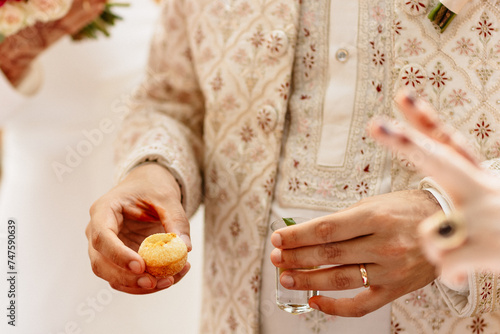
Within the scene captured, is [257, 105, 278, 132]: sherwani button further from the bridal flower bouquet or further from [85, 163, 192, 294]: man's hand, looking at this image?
the bridal flower bouquet

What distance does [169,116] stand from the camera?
98cm

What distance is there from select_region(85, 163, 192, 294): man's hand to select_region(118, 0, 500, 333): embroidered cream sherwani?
6 cm

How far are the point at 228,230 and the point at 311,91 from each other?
29cm

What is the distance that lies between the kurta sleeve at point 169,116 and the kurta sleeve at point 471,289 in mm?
423

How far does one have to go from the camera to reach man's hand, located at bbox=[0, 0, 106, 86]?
129 centimetres

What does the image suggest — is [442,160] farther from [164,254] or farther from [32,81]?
[32,81]

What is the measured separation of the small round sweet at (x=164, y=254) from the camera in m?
0.63

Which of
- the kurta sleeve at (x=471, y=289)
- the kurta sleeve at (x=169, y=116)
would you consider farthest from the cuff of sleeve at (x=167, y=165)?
the kurta sleeve at (x=471, y=289)

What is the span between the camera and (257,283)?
0.80 meters

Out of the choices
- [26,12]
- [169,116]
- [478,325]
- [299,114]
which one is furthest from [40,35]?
[478,325]

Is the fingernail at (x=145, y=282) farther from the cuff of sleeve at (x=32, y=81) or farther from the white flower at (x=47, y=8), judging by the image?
the cuff of sleeve at (x=32, y=81)

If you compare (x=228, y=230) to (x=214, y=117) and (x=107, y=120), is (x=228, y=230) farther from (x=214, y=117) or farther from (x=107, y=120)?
(x=107, y=120)

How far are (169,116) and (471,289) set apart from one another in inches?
25.0

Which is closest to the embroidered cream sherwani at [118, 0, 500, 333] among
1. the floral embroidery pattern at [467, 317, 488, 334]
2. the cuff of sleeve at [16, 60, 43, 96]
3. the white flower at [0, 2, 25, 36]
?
the floral embroidery pattern at [467, 317, 488, 334]
